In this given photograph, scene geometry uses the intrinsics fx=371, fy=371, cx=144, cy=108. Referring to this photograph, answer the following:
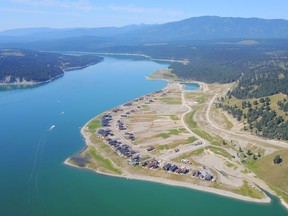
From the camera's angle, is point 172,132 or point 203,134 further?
point 172,132

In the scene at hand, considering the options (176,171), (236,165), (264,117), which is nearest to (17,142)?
(176,171)

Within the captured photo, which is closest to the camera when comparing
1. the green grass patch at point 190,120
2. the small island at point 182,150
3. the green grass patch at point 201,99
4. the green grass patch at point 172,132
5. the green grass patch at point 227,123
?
the small island at point 182,150

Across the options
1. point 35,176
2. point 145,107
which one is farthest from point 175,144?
point 145,107

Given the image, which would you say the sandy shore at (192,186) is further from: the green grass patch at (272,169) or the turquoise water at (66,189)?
the green grass patch at (272,169)

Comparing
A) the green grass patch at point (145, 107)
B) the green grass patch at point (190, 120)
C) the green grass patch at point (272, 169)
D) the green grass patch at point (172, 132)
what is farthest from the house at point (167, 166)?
the green grass patch at point (145, 107)

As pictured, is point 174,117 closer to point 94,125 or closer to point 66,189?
point 94,125

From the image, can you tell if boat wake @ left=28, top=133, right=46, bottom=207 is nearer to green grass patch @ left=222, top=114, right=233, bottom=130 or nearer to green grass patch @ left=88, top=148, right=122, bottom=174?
green grass patch @ left=88, top=148, right=122, bottom=174
